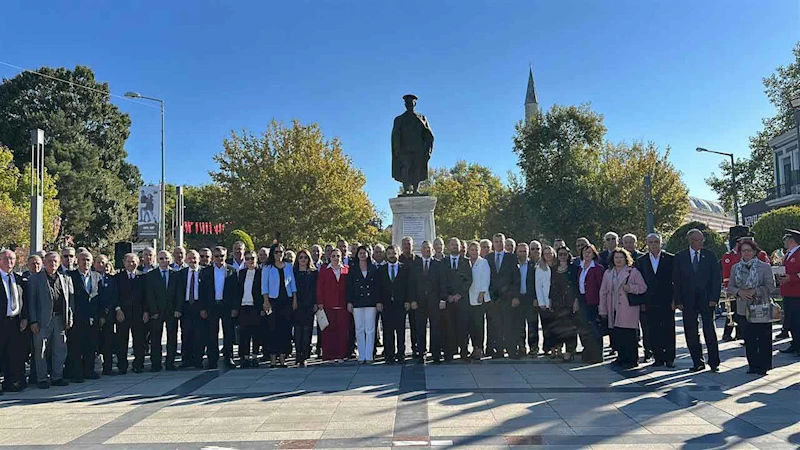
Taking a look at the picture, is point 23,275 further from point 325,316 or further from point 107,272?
point 325,316

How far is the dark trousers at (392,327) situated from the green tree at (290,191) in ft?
73.7

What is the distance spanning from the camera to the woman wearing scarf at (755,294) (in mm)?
8359

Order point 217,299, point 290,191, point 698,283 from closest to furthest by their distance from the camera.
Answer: point 698,283 → point 217,299 → point 290,191

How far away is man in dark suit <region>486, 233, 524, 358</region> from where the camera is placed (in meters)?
9.88

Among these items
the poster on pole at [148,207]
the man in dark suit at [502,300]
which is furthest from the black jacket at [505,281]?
the poster on pole at [148,207]

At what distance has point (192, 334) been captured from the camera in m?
9.76

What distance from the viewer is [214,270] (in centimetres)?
971

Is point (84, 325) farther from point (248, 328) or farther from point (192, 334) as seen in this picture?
point (248, 328)

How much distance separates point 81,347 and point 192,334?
60.3 inches

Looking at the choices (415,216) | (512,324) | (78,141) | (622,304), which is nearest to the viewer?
(622,304)

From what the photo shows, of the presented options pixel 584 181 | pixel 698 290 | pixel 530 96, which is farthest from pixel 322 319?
pixel 530 96

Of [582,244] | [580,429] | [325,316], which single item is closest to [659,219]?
[582,244]

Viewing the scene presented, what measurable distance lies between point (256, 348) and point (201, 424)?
3.75 meters

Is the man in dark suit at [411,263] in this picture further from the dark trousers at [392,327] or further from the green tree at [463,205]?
the green tree at [463,205]
